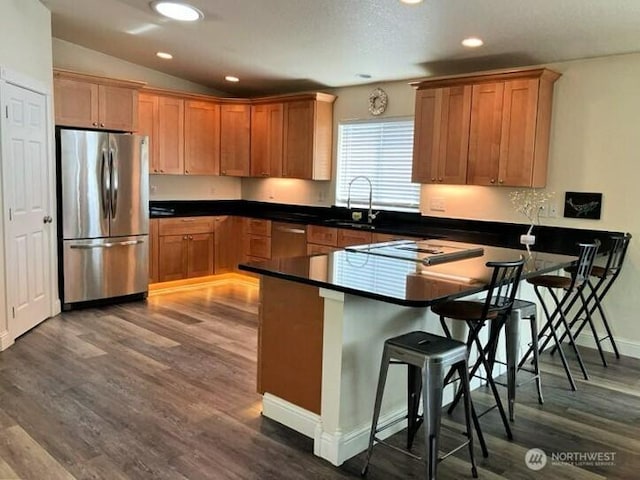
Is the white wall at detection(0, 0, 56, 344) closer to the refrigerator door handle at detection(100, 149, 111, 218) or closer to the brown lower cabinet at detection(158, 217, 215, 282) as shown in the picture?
the refrigerator door handle at detection(100, 149, 111, 218)

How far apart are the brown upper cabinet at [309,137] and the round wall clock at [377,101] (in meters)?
0.56

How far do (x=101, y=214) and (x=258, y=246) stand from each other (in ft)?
6.49

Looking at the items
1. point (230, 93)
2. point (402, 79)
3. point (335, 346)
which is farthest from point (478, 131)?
point (230, 93)

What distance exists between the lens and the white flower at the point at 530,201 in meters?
4.66

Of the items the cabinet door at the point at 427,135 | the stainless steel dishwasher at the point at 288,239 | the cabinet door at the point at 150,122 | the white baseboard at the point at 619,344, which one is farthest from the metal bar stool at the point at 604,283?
the cabinet door at the point at 150,122

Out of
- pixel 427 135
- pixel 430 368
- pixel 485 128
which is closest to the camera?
pixel 430 368

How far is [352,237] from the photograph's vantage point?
5426mm

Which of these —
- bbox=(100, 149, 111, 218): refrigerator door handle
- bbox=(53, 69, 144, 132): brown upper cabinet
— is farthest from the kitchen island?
bbox=(53, 69, 144, 132): brown upper cabinet

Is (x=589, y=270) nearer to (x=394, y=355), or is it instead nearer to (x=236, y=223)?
(x=394, y=355)

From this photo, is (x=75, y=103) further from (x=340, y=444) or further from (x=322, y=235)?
(x=340, y=444)

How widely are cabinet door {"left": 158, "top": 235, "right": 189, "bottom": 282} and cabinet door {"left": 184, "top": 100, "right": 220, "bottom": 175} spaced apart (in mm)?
899

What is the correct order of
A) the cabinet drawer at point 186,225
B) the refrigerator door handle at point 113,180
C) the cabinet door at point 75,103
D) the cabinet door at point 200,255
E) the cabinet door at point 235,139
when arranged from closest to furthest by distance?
the cabinet door at point 75,103 < the refrigerator door handle at point 113,180 < the cabinet drawer at point 186,225 < the cabinet door at point 200,255 < the cabinet door at point 235,139

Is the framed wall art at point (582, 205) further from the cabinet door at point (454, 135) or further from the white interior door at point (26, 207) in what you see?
the white interior door at point (26, 207)

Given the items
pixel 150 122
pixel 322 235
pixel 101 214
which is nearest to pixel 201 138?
pixel 150 122
